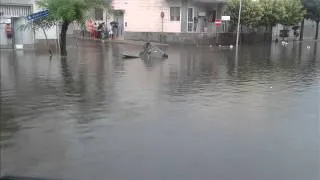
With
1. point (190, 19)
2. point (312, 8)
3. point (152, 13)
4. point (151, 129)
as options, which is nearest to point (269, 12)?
point (190, 19)

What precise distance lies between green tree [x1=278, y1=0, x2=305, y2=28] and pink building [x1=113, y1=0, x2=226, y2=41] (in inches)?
253

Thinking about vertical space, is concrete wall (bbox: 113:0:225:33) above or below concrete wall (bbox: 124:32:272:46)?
above

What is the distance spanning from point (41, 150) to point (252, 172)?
2617mm

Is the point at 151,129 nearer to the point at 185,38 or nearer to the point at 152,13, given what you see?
the point at 185,38

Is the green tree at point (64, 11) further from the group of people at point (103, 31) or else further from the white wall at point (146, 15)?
the white wall at point (146, 15)

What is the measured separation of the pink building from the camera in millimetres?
41812

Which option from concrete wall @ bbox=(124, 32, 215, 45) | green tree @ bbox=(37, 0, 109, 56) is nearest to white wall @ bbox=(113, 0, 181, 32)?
concrete wall @ bbox=(124, 32, 215, 45)

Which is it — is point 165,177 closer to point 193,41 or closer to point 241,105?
point 241,105

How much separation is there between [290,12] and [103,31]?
19.4m

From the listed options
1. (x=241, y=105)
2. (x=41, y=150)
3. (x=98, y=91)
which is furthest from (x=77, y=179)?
(x=98, y=91)

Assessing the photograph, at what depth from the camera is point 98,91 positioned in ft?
39.9

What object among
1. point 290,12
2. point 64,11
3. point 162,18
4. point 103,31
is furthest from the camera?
point 290,12

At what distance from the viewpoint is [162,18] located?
42.1 m

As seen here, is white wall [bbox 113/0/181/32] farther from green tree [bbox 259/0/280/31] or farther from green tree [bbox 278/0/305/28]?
green tree [bbox 278/0/305/28]
